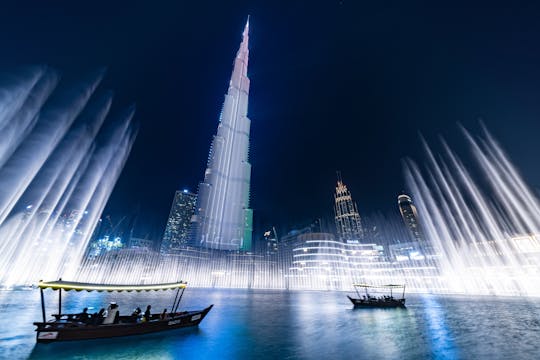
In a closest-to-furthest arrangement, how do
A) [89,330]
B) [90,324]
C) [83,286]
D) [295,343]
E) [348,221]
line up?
[89,330]
[90,324]
[83,286]
[295,343]
[348,221]

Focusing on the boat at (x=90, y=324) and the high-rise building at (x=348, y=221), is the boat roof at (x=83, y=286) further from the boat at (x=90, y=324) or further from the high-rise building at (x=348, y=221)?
the high-rise building at (x=348, y=221)

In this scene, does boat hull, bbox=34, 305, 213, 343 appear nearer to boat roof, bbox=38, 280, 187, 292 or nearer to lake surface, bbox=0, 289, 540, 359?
lake surface, bbox=0, 289, 540, 359

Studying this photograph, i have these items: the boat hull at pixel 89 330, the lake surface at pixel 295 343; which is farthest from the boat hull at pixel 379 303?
the boat hull at pixel 89 330

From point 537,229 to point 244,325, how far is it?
10126cm

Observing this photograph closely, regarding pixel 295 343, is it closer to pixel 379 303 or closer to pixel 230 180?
pixel 379 303

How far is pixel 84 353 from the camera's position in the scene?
1273 cm

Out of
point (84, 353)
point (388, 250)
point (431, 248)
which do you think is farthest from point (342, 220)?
point (84, 353)

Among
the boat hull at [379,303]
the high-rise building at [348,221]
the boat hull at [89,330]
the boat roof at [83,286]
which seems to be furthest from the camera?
the high-rise building at [348,221]

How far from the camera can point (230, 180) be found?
470ft

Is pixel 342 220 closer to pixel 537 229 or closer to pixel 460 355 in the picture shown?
pixel 537 229

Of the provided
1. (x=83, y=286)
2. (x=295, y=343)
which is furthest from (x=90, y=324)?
(x=295, y=343)

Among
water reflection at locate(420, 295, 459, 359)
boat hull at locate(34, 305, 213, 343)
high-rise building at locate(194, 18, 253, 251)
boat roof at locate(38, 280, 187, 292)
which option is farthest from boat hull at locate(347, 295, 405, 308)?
high-rise building at locate(194, 18, 253, 251)

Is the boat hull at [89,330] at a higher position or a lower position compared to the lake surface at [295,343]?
higher

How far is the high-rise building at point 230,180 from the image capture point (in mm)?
135500
